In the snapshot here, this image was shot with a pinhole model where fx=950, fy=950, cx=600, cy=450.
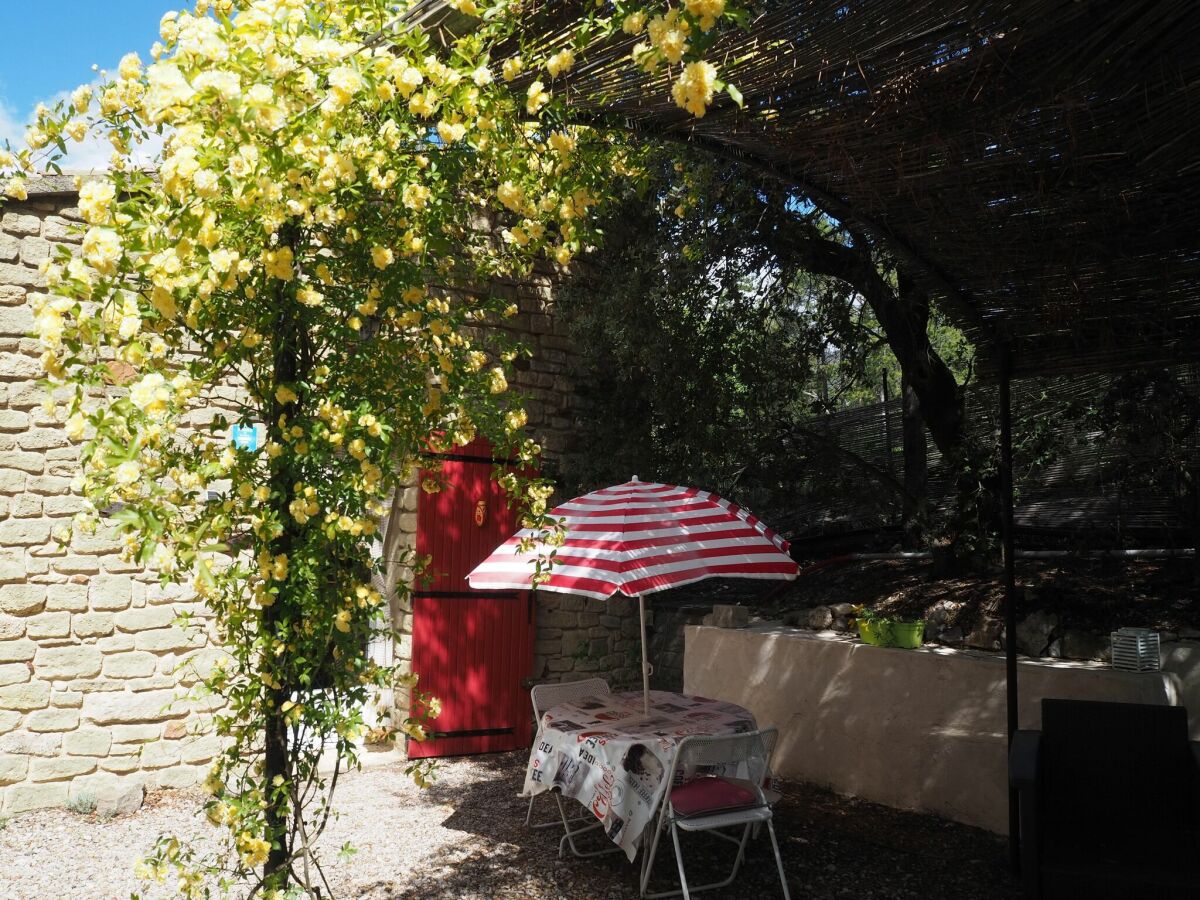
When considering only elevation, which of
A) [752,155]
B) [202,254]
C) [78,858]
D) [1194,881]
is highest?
[752,155]

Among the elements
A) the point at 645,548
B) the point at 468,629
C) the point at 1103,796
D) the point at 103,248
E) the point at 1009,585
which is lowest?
the point at 1103,796

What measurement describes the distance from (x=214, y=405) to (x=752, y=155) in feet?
11.6

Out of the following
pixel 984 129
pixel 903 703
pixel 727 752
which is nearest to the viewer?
pixel 984 129

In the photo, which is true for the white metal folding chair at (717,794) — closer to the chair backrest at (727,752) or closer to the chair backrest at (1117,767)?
the chair backrest at (727,752)

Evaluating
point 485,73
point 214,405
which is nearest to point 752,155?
point 485,73

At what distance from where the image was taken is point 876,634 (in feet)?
17.2

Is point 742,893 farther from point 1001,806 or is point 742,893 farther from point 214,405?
point 214,405

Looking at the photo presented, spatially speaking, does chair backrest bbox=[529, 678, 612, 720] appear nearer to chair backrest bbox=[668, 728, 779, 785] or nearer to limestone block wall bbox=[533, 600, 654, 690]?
chair backrest bbox=[668, 728, 779, 785]

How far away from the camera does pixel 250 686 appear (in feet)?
7.20

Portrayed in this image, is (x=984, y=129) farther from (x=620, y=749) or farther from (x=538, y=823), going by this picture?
(x=538, y=823)

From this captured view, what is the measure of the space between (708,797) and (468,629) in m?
2.87

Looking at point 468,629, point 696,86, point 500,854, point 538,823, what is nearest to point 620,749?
point 500,854

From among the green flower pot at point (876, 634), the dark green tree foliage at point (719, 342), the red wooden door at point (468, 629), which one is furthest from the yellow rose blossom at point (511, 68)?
the red wooden door at point (468, 629)

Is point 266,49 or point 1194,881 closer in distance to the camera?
point 266,49
